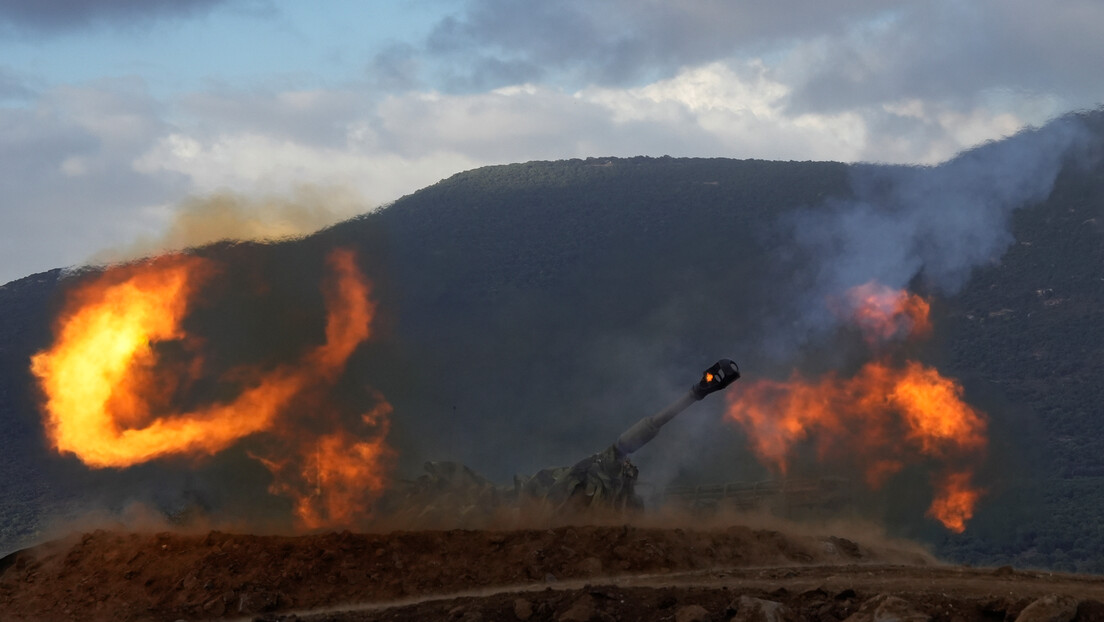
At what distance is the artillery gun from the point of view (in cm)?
3338

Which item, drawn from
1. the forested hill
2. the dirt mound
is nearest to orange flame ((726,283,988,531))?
the forested hill

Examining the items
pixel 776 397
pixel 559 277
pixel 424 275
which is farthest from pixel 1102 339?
pixel 424 275

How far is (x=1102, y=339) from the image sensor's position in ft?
214

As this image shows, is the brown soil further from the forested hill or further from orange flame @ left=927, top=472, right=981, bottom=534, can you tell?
orange flame @ left=927, top=472, right=981, bottom=534

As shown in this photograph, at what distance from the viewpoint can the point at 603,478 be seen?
111 ft

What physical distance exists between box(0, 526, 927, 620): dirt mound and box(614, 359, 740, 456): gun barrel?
400cm

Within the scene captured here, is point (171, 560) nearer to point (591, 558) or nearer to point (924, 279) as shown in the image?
point (591, 558)

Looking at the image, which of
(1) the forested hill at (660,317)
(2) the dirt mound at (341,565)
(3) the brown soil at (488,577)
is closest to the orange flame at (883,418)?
(1) the forested hill at (660,317)

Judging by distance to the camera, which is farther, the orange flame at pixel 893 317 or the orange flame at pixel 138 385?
the orange flame at pixel 893 317

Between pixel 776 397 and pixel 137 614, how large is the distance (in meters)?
30.7

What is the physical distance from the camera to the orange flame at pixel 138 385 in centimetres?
3394

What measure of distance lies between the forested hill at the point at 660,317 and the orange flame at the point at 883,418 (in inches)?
59.2

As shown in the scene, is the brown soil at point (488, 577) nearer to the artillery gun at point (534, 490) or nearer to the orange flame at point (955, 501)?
the artillery gun at point (534, 490)

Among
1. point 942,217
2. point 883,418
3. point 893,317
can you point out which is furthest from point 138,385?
point 942,217
